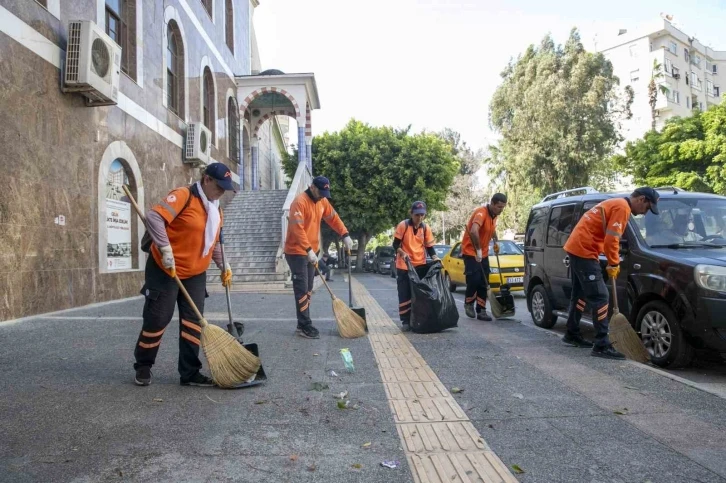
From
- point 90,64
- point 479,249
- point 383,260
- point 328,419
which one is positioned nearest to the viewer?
point 328,419

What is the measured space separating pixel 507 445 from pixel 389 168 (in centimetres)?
2697

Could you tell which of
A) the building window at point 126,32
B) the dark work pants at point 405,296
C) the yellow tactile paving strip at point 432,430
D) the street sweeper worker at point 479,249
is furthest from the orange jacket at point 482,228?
the building window at point 126,32

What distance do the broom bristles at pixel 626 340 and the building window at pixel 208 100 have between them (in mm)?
15749

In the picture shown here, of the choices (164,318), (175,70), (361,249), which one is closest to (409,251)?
(164,318)

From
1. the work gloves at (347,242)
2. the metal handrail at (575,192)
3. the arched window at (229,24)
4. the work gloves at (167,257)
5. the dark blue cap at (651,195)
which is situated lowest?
the work gloves at (167,257)

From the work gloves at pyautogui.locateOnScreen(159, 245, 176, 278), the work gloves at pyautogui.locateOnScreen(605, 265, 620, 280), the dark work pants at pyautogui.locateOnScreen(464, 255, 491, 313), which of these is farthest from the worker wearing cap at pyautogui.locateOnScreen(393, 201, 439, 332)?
the work gloves at pyautogui.locateOnScreen(159, 245, 176, 278)

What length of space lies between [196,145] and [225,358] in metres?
12.1

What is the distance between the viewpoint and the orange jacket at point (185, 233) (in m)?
4.21

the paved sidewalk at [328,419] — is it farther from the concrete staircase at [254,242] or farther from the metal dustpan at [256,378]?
the concrete staircase at [254,242]

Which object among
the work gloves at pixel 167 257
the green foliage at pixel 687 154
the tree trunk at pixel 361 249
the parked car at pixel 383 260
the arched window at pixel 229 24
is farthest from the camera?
the tree trunk at pixel 361 249

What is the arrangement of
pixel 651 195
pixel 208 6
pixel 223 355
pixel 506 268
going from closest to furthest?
pixel 223 355 → pixel 651 195 → pixel 506 268 → pixel 208 6

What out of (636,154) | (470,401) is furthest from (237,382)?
(636,154)

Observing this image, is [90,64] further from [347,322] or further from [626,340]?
[626,340]

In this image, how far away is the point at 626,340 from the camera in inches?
216
